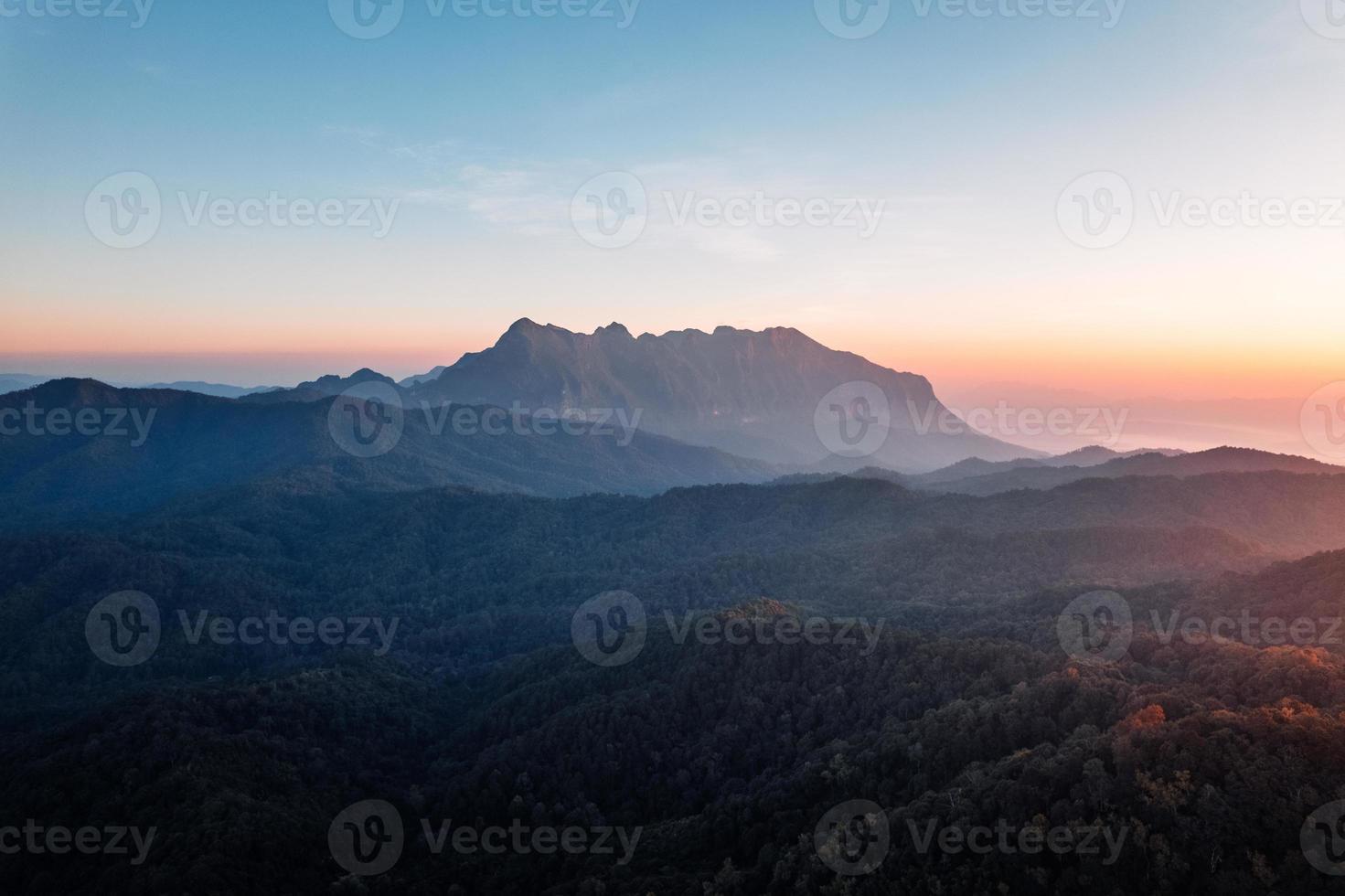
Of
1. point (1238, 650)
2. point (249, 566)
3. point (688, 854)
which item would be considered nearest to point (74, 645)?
point (249, 566)

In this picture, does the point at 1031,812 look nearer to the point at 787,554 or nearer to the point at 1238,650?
the point at 1238,650

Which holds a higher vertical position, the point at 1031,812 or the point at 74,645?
the point at 1031,812

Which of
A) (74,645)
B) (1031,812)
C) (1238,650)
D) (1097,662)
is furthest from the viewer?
(74,645)

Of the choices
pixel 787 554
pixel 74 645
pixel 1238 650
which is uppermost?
pixel 1238 650
